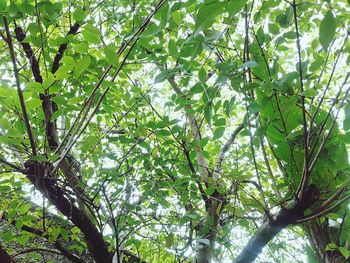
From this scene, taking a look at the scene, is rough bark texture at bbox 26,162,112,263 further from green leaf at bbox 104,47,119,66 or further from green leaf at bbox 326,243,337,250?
green leaf at bbox 326,243,337,250

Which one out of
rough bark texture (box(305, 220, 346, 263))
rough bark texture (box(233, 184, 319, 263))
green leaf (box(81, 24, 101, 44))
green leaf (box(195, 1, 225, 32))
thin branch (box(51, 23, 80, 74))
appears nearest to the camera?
green leaf (box(195, 1, 225, 32))

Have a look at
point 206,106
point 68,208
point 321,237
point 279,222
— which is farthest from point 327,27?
point 68,208

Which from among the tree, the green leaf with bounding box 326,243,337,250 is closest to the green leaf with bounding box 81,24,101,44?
the tree

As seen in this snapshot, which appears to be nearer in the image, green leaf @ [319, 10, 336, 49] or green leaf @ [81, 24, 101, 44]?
green leaf @ [319, 10, 336, 49]

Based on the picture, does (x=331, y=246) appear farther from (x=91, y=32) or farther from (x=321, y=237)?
(x=91, y=32)

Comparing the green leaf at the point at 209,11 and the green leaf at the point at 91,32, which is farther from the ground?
the green leaf at the point at 91,32

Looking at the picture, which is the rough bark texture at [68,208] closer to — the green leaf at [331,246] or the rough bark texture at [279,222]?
the rough bark texture at [279,222]

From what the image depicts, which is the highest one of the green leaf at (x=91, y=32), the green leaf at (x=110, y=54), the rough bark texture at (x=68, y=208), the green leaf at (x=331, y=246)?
the green leaf at (x=91, y=32)

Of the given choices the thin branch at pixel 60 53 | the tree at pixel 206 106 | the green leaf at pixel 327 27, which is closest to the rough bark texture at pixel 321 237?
the tree at pixel 206 106

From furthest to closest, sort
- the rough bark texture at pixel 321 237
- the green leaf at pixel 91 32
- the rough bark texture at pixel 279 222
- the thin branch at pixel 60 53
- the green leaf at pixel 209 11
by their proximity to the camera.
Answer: the thin branch at pixel 60 53, the rough bark texture at pixel 321 237, the rough bark texture at pixel 279 222, the green leaf at pixel 91 32, the green leaf at pixel 209 11

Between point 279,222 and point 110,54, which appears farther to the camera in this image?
point 279,222

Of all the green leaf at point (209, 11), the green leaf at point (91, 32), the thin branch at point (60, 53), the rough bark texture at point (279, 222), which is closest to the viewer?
the green leaf at point (209, 11)

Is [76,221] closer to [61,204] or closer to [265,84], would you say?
[61,204]

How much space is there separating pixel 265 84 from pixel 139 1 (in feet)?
3.63
